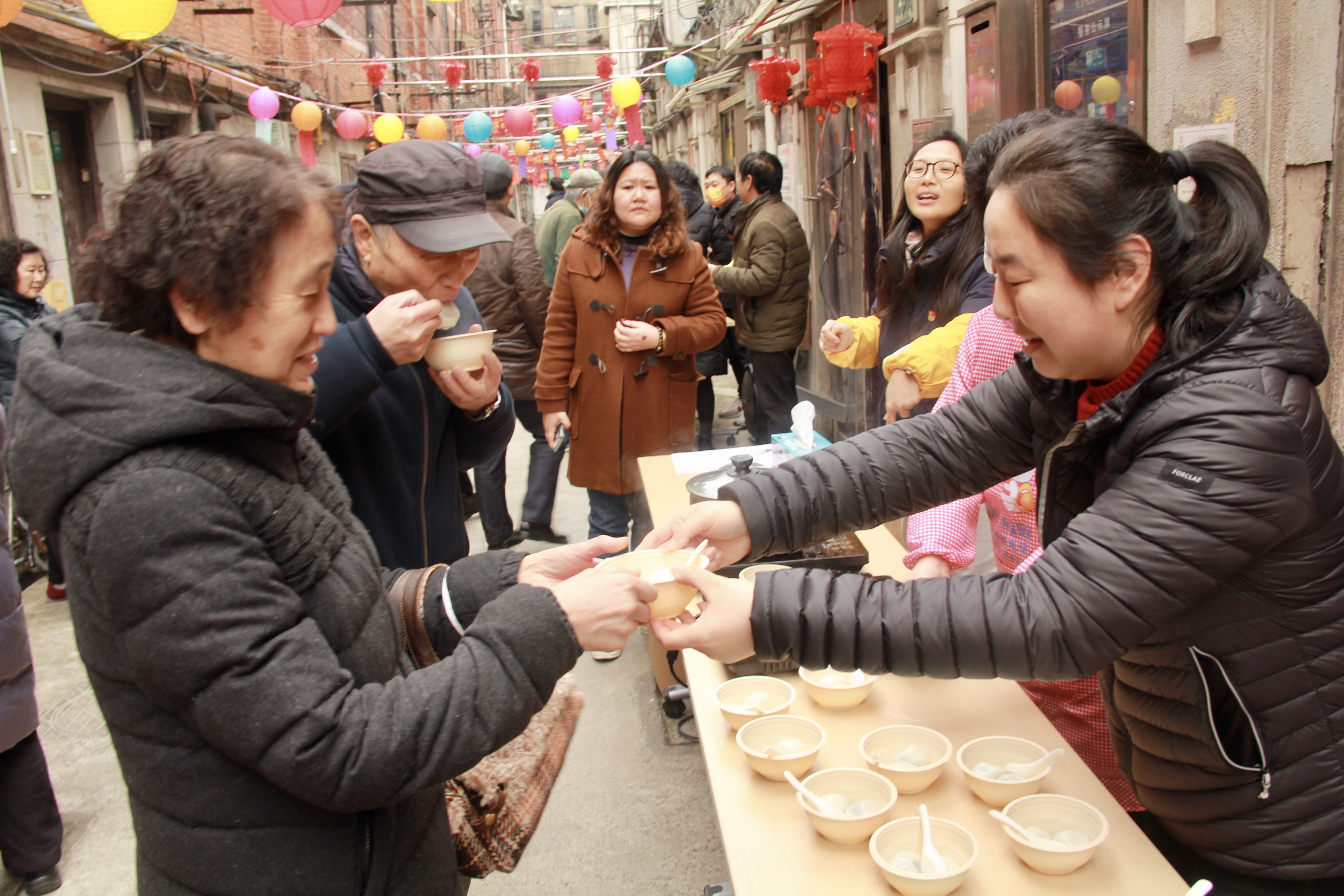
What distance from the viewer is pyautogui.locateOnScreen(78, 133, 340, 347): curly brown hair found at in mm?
1133

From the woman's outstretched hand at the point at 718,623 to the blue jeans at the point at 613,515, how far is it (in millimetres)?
2794

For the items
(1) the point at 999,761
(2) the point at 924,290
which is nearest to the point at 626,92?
(2) the point at 924,290

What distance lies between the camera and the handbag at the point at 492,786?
1617 millimetres

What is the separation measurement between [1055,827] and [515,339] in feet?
14.0

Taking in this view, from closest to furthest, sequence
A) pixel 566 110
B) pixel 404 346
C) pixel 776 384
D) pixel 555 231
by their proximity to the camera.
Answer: pixel 404 346
pixel 555 231
pixel 776 384
pixel 566 110

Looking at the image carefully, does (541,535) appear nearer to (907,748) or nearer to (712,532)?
(712,532)

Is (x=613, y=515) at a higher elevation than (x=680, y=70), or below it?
below

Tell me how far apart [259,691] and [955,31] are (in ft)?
15.9

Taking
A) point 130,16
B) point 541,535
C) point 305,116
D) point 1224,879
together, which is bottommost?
point 541,535

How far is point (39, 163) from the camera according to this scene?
834cm

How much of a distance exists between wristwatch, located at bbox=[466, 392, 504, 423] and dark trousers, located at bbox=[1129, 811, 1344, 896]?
5.42 ft

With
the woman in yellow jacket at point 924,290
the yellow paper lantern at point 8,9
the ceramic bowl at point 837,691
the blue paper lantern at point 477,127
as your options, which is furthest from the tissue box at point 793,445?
the blue paper lantern at point 477,127

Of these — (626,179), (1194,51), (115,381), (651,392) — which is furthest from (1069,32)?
(115,381)

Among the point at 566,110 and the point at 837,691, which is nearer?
the point at 837,691
